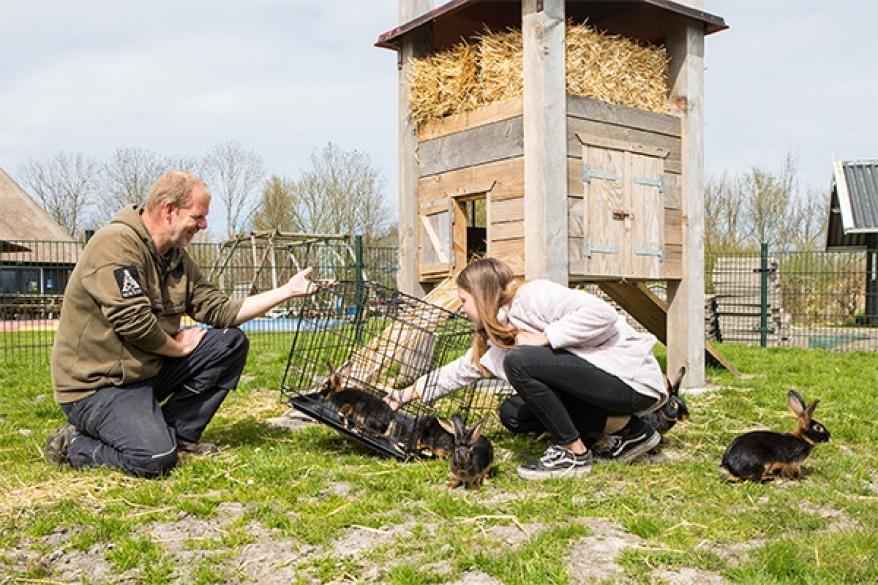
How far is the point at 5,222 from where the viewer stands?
99.3 feet

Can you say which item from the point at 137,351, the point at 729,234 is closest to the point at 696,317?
the point at 137,351

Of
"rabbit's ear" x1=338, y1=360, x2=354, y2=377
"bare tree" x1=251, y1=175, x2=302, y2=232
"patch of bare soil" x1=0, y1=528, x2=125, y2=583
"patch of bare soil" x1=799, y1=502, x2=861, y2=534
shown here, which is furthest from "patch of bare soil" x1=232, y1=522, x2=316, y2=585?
"bare tree" x1=251, y1=175, x2=302, y2=232

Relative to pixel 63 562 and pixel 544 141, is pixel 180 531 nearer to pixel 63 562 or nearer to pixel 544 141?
pixel 63 562

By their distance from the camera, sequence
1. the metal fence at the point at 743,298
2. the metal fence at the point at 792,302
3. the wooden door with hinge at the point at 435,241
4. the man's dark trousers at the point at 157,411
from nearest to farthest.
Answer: the man's dark trousers at the point at 157,411 < the wooden door with hinge at the point at 435,241 < the metal fence at the point at 743,298 < the metal fence at the point at 792,302

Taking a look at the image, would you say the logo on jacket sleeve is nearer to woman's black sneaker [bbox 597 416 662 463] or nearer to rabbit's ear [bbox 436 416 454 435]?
rabbit's ear [bbox 436 416 454 435]

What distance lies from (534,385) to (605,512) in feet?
3.08

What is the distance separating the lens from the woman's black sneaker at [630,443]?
191 inches

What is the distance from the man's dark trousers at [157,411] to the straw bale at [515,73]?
3583mm

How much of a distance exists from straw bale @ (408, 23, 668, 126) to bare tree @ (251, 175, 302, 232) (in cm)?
2545

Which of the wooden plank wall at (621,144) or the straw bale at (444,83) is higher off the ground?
the straw bale at (444,83)

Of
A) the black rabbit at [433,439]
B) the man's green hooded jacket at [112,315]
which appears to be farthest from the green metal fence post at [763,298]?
the man's green hooded jacket at [112,315]

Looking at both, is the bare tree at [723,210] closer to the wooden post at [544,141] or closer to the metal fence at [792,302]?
the metal fence at [792,302]

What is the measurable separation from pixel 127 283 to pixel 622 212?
466cm

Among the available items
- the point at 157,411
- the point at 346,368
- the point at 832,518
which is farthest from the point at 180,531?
the point at 832,518
